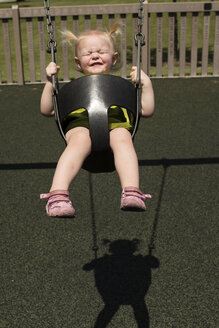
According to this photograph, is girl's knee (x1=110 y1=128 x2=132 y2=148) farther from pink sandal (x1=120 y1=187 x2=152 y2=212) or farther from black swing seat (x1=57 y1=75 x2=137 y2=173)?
pink sandal (x1=120 y1=187 x2=152 y2=212)

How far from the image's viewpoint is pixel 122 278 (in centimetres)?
341

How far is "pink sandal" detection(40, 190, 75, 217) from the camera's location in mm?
2191

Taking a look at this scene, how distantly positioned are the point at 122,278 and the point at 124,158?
125cm

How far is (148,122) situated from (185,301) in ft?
13.1

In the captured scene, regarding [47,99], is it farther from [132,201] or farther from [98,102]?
[132,201]

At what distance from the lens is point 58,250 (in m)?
3.71

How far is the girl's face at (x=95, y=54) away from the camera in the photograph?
9.16ft

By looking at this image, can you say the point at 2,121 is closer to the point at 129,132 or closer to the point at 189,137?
the point at 189,137

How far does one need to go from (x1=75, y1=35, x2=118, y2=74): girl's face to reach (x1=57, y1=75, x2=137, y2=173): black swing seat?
0.26 metres

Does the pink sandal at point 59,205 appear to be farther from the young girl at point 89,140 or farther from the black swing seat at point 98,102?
the black swing seat at point 98,102

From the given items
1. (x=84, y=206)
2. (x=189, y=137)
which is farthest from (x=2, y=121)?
(x=84, y=206)

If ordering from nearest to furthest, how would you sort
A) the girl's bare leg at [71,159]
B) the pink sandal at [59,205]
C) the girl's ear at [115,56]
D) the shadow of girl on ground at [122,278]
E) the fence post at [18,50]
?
the pink sandal at [59,205], the girl's bare leg at [71,159], the girl's ear at [115,56], the shadow of girl on ground at [122,278], the fence post at [18,50]

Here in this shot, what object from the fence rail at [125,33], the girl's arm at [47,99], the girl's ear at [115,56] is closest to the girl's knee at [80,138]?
the girl's arm at [47,99]

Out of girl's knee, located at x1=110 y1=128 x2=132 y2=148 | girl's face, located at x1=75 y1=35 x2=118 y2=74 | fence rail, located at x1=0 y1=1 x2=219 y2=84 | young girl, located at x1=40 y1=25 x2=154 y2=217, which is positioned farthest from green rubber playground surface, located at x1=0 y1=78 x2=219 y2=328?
fence rail, located at x1=0 y1=1 x2=219 y2=84
